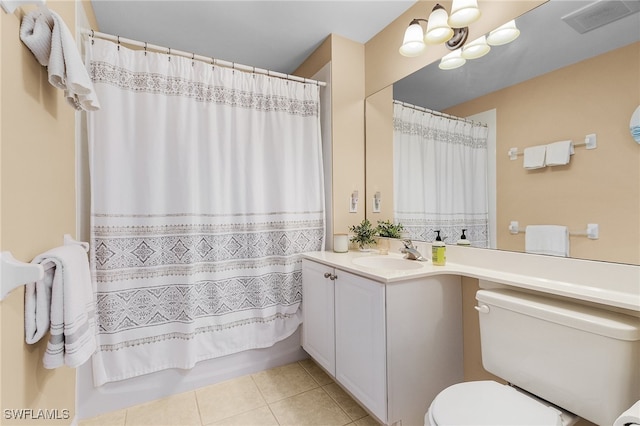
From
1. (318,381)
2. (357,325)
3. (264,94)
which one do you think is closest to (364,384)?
(357,325)

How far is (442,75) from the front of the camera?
5.64 feet

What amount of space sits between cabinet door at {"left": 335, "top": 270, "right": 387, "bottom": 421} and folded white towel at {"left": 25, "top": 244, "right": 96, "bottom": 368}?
113 centimetres

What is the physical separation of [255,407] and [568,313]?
164 cm

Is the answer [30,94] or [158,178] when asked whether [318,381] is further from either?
[30,94]

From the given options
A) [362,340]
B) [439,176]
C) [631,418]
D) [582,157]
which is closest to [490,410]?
[631,418]

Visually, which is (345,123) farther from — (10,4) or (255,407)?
(255,407)

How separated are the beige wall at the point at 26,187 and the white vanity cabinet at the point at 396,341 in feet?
4.20

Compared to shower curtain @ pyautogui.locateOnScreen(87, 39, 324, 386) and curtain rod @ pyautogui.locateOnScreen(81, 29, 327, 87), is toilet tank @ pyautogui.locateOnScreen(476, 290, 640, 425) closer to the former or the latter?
shower curtain @ pyautogui.locateOnScreen(87, 39, 324, 386)

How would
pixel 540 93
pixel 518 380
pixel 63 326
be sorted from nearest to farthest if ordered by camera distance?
pixel 63 326 < pixel 518 380 < pixel 540 93

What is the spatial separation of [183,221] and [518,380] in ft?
6.11

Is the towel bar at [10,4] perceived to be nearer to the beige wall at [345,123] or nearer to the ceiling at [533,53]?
the beige wall at [345,123]

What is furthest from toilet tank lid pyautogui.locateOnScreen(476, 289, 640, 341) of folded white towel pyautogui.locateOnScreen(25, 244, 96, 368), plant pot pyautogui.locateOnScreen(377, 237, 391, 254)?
folded white towel pyautogui.locateOnScreen(25, 244, 96, 368)

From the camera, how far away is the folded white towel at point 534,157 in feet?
4.07

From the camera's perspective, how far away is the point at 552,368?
39.9 inches
